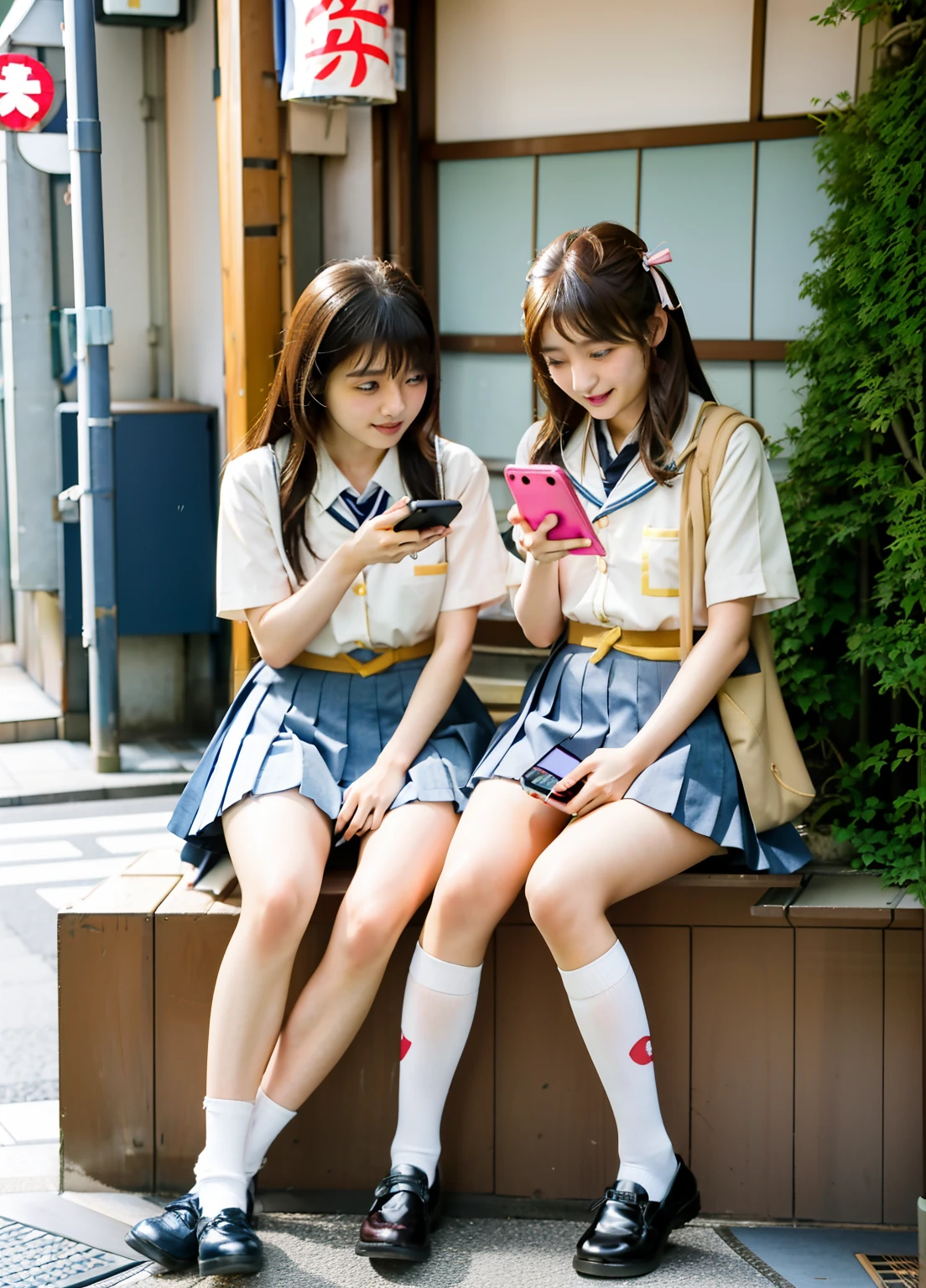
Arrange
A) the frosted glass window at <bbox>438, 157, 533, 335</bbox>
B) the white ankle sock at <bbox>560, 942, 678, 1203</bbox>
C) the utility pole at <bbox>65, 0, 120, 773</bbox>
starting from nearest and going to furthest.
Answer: the white ankle sock at <bbox>560, 942, 678, 1203</bbox>, the frosted glass window at <bbox>438, 157, 533, 335</bbox>, the utility pole at <bbox>65, 0, 120, 773</bbox>

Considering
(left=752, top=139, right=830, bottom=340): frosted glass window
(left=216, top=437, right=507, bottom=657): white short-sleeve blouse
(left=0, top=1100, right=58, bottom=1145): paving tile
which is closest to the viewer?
(left=216, top=437, right=507, bottom=657): white short-sleeve blouse

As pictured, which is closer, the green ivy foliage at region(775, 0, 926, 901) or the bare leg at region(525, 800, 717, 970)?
the bare leg at region(525, 800, 717, 970)

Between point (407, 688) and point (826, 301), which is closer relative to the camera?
point (407, 688)

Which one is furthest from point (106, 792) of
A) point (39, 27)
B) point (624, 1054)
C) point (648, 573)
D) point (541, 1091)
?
point (624, 1054)

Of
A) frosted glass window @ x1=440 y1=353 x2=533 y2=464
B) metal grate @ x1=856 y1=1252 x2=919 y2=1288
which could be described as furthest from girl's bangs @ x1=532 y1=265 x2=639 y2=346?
frosted glass window @ x1=440 y1=353 x2=533 y2=464

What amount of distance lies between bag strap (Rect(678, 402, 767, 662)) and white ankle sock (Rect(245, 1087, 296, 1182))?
112 centimetres

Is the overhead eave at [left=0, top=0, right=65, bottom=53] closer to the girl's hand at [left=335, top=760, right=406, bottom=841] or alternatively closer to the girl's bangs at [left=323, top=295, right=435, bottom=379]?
the girl's bangs at [left=323, top=295, right=435, bottom=379]

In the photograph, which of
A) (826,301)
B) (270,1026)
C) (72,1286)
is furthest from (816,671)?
(72,1286)

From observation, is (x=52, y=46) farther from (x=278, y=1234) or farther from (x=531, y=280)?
(x=278, y=1234)

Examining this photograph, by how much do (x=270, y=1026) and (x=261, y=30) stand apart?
3.42 metres

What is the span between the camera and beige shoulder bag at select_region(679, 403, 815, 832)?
106 inches

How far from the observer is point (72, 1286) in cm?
247

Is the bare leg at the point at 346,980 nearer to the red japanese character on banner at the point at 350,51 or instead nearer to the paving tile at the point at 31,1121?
the paving tile at the point at 31,1121

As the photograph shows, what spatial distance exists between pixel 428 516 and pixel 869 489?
40.5 inches
